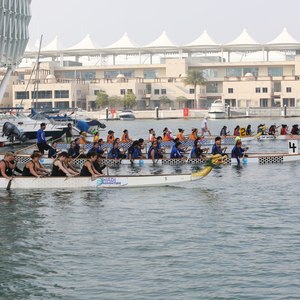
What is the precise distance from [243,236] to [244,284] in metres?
5.50

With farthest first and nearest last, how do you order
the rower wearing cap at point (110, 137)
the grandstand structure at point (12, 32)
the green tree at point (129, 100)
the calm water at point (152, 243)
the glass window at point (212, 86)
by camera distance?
the glass window at point (212, 86) → the green tree at point (129, 100) → the grandstand structure at point (12, 32) → the rower wearing cap at point (110, 137) → the calm water at point (152, 243)

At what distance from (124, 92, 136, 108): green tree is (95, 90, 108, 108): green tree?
4422 mm

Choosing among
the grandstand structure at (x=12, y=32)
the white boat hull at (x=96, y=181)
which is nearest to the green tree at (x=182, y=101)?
the grandstand structure at (x=12, y=32)

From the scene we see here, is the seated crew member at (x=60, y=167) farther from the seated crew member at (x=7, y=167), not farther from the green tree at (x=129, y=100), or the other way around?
the green tree at (x=129, y=100)

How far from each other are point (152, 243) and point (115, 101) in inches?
5790

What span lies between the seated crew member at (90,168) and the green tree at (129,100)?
439 feet

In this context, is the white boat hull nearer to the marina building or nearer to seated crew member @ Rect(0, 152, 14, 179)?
seated crew member @ Rect(0, 152, 14, 179)

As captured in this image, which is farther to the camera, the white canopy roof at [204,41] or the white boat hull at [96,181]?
the white canopy roof at [204,41]

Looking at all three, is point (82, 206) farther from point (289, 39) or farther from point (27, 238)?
point (289, 39)

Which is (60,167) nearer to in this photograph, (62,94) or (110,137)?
(110,137)

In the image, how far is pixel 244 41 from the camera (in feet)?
630

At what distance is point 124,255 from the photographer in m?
23.4

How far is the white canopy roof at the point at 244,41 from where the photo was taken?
19038 cm

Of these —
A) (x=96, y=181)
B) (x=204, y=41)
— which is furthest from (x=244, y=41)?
(x=96, y=181)
